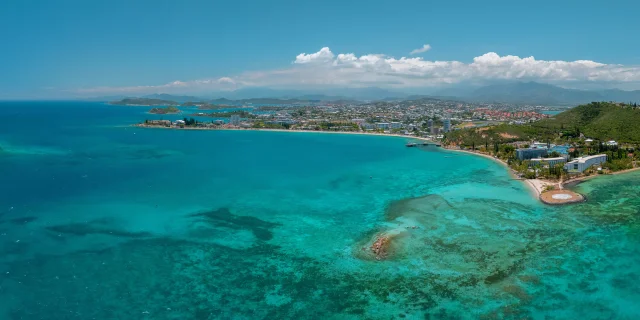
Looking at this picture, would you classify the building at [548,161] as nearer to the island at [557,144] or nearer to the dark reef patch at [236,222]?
the island at [557,144]

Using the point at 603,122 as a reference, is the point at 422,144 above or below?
below

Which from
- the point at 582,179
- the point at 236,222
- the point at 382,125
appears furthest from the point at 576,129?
the point at 236,222

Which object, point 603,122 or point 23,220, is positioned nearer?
point 23,220

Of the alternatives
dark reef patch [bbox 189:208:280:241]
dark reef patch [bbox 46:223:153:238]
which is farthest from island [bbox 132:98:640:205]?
dark reef patch [bbox 46:223:153:238]

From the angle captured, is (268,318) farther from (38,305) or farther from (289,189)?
(289,189)

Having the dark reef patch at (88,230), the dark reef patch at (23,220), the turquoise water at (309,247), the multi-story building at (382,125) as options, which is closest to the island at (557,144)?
the multi-story building at (382,125)

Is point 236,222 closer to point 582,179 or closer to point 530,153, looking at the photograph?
point 582,179

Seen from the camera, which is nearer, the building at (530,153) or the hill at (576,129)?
the building at (530,153)

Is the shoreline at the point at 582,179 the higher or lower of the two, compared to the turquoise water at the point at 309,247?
higher

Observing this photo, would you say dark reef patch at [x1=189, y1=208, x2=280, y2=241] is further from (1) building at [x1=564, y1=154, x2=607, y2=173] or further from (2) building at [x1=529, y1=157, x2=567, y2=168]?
(2) building at [x1=529, y1=157, x2=567, y2=168]
